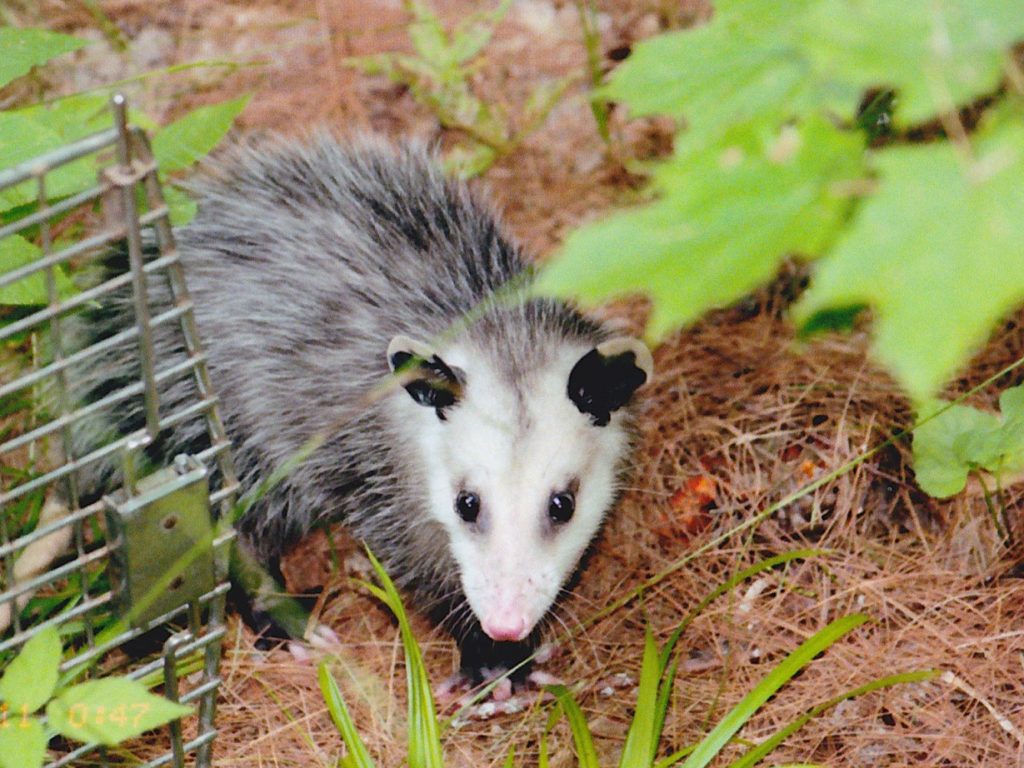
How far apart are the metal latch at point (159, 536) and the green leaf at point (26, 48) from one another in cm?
68

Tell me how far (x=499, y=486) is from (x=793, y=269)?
1.19 meters

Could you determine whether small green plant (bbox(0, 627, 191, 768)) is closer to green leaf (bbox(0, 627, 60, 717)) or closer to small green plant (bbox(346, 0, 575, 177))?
green leaf (bbox(0, 627, 60, 717))

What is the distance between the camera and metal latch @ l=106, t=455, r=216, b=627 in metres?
1.79

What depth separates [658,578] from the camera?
264 centimetres

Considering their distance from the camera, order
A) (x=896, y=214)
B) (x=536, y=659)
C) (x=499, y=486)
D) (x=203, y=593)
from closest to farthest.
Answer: (x=896, y=214), (x=203, y=593), (x=499, y=486), (x=536, y=659)

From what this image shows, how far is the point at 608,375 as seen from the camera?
2.44m

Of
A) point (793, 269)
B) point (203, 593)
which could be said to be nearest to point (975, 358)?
point (793, 269)

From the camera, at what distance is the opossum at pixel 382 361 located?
2477 mm

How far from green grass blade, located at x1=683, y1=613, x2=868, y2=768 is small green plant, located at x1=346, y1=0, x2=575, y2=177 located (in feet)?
5.60

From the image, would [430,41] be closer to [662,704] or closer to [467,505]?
[467,505]

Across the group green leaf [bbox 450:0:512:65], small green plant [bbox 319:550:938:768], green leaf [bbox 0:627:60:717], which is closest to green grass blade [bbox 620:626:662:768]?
small green plant [bbox 319:550:938:768]

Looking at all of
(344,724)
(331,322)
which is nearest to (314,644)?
(344,724)

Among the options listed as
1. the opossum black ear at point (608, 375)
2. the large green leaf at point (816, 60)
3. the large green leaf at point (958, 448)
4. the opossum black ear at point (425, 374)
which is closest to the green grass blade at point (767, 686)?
the large green leaf at point (958, 448)

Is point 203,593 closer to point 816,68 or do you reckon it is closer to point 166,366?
point 166,366
